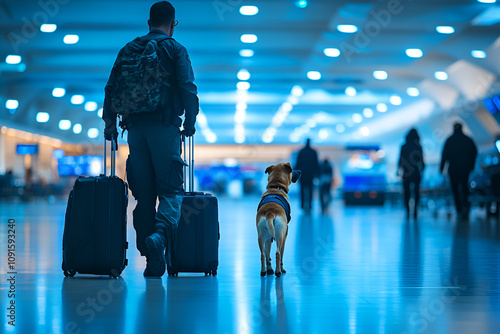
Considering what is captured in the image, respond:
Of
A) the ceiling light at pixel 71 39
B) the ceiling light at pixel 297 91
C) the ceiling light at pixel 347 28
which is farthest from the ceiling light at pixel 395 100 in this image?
the ceiling light at pixel 71 39

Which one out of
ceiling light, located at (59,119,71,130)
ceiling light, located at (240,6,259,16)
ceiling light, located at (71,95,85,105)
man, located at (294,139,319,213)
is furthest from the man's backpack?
ceiling light, located at (59,119,71,130)

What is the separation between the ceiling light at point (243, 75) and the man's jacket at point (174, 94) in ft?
69.3

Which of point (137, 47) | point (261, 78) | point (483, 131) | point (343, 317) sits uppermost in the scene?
point (261, 78)

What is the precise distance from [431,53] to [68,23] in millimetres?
13535

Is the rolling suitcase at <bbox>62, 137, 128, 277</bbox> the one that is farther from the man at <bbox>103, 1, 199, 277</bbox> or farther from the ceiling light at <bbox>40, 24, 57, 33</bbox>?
the ceiling light at <bbox>40, 24, 57, 33</bbox>

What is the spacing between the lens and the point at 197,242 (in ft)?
15.6

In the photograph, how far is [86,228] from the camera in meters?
4.60

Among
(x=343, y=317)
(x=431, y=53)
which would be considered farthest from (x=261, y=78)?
(x=343, y=317)

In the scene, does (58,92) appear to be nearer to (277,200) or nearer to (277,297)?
(277,200)

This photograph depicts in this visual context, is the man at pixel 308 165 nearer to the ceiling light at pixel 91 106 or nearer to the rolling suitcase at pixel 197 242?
the rolling suitcase at pixel 197 242

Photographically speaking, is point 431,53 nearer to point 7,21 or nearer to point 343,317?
point 7,21

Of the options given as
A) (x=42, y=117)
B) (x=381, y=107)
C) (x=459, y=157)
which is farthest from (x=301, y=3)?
(x=42, y=117)

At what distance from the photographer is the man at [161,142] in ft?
15.0

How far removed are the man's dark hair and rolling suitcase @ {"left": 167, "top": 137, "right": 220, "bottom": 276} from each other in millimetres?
1016
